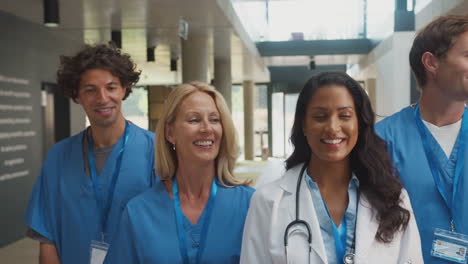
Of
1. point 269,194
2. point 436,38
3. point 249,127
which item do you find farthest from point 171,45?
point 269,194

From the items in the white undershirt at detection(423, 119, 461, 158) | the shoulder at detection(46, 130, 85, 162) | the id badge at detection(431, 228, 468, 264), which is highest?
the white undershirt at detection(423, 119, 461, 158)

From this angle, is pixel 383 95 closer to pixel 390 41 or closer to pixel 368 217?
pixel 390 41

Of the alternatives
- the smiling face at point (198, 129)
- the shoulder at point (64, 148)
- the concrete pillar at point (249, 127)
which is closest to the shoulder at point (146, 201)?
the smiling face at point (198, 129)

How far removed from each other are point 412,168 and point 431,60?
487 millimetres

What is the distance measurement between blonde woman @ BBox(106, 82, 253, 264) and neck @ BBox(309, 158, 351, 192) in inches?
12.7

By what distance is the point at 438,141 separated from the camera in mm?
2088

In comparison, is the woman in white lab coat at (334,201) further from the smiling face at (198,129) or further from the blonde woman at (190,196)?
the smiling face at (198,129)

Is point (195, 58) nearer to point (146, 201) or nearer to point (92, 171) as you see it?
point (92, 171)

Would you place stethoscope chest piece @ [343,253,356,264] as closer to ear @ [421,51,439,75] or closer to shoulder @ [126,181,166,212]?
shoulder @ [126,181,166,212]

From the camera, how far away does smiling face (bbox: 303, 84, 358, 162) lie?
1640mm

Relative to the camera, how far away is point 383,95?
1034 centimetres

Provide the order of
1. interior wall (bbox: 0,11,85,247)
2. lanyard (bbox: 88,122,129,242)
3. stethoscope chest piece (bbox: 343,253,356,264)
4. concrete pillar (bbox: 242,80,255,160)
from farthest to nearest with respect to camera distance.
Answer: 1. concrete pillar (bbox: 242,80,255,160)
2. interior wall (bbox: 0,11,85,247)
3. lanyard (bbox: 88,122,129,242)
4. stethoscope chest piece (bbox: 343,253,356,264)

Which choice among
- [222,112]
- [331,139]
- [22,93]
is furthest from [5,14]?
[331,139]

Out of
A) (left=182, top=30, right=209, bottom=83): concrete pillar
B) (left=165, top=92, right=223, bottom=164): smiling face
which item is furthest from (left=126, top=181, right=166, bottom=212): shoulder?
(left=182, top=30, right=209, bottom=83): concrete pillar
